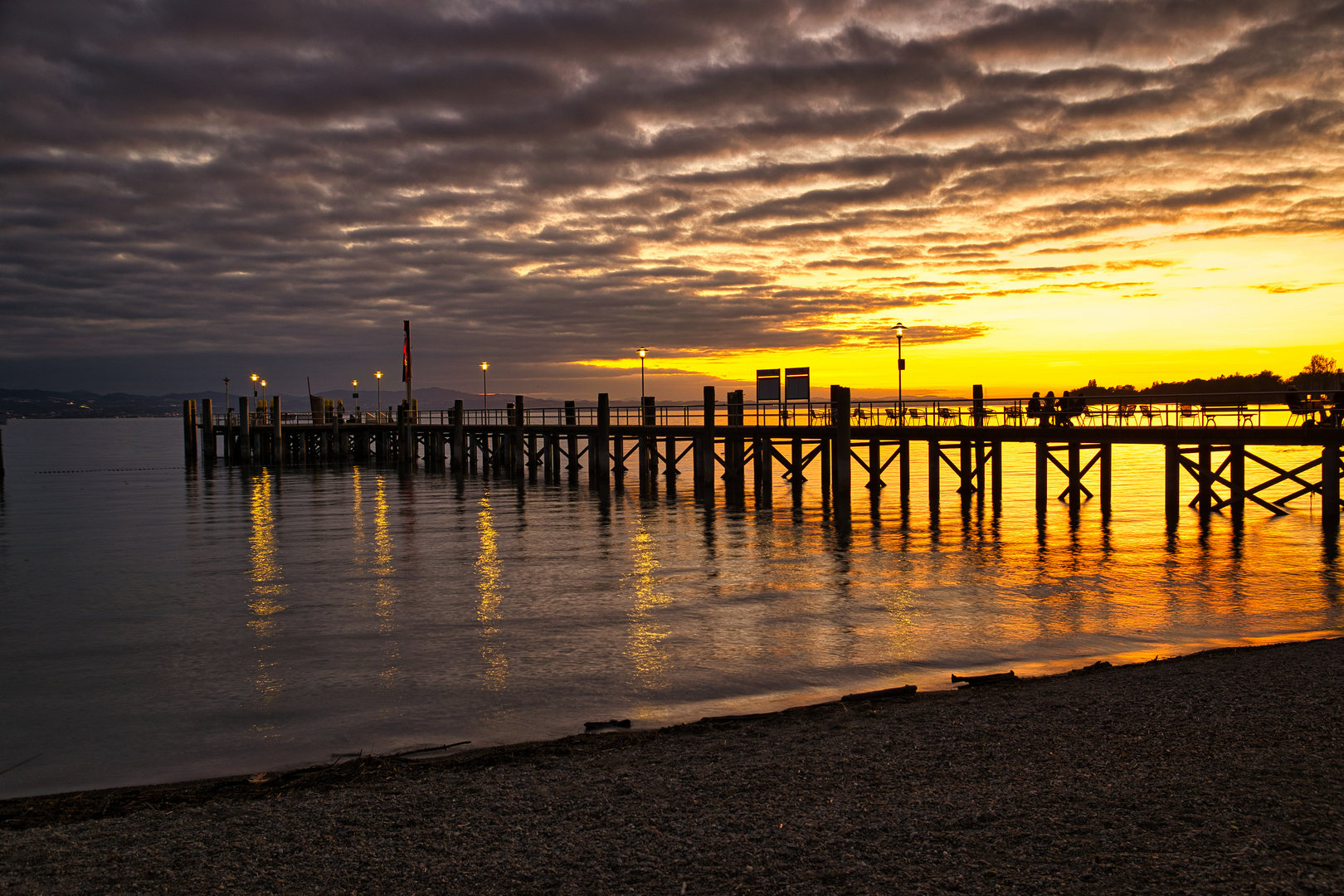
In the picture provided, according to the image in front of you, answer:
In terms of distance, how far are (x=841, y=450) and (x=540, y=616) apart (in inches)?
779

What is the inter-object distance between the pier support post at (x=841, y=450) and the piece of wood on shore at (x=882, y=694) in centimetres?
2245

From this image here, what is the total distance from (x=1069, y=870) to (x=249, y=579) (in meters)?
17.9

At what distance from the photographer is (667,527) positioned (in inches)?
1095

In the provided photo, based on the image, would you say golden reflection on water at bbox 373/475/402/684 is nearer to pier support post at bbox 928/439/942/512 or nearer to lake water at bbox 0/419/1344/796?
lake water at bbox 0/419/1344/796

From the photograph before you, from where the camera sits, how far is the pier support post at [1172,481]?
2814cm

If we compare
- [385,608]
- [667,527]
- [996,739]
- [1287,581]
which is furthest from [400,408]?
[996,739]

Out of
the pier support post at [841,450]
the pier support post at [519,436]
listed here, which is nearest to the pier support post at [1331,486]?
the pier support post at [841,450]

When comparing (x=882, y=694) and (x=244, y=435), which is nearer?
(x=882, y=694)

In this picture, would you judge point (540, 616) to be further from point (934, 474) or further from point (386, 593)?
point (934, 474)

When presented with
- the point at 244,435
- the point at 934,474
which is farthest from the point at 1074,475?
the point at 244,435

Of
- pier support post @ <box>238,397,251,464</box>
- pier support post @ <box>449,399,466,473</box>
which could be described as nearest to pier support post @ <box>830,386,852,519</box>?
pier support post @ <box>449,399,466,473</box>

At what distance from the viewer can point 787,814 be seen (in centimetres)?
653

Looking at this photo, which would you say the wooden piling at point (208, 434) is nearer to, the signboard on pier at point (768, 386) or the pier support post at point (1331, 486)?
the signboard on pier at point (768, 386)

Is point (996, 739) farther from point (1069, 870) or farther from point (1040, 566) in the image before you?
point (1040, 566)
